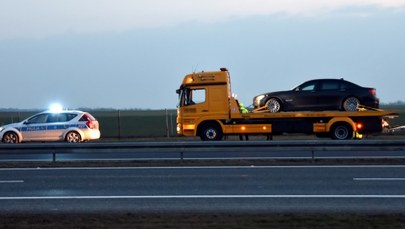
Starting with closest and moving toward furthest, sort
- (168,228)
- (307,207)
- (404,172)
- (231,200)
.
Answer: (168,228) → (307,207) → (231,200) → (404,172)

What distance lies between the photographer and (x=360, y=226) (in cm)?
1045

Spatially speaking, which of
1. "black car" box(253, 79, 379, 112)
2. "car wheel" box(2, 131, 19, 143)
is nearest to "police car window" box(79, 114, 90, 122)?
"car wheel" box(2, 131, 19, 143)

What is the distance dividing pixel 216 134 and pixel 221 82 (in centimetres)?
197

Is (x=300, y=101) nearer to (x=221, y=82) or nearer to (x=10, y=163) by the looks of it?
(x=221, y=82)

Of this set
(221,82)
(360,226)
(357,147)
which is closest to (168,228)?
(360,226)

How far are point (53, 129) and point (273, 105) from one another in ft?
29.6

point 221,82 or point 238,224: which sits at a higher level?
point 221,82

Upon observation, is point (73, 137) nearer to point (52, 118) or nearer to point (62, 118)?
point (62, 118)

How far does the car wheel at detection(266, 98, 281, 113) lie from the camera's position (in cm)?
2981

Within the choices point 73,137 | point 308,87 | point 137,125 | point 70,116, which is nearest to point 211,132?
point 308,87

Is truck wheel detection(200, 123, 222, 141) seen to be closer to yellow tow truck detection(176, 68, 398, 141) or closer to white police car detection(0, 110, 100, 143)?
yellow tow truck detection(176, 68, 398, 141)

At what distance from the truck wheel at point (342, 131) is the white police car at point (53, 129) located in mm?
9860

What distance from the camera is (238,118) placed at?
2991cm

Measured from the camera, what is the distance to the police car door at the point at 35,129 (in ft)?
106
